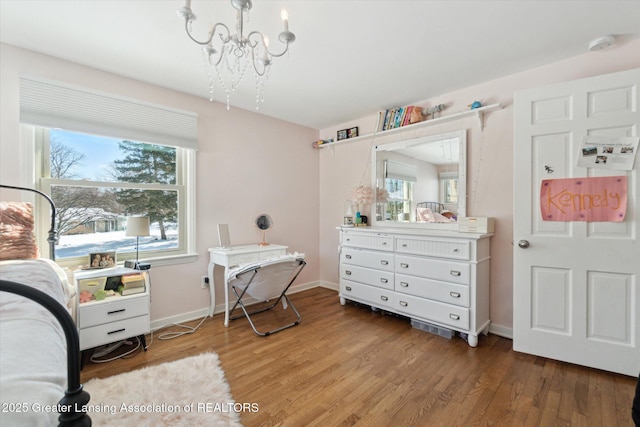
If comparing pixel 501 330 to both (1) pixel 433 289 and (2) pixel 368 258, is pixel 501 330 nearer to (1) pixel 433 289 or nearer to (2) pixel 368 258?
(1) pixel 433 289

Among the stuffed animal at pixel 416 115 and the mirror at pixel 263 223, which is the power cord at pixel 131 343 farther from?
the stuffed animal at pixel 416 115

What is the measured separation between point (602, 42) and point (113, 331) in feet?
14.5

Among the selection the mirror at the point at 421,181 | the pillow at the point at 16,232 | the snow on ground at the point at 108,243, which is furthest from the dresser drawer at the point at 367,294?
the pillow at the point at 16,232

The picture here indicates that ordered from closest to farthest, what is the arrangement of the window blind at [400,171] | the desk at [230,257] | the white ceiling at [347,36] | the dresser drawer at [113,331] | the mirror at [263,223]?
the white ceiling at [347,36] < the dresser drawer at [113,331] < the desk at [230,257] < the window blind at [400,171] < the mirror at [263,223]

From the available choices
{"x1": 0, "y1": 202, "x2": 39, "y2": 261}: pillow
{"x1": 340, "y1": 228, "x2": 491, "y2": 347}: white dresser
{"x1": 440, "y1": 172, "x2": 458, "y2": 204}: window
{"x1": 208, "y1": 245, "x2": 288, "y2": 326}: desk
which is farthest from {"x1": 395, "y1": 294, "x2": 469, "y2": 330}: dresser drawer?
{"x1": 0, "y1": 202, "x2": 39, "y2": 261}: pillow

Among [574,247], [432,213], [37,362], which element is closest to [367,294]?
[432,213]

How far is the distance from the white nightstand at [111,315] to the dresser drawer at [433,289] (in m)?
2.44

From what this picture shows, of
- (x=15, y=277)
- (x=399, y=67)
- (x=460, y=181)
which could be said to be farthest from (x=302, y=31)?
(x=15, y=277)

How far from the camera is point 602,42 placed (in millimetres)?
2094

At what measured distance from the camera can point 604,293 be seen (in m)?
2.05

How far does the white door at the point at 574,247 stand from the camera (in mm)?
1983

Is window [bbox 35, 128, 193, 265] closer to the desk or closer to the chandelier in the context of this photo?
the desk

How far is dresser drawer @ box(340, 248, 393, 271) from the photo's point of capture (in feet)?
10.1

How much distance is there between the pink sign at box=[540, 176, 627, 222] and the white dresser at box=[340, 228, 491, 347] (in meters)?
0.56
